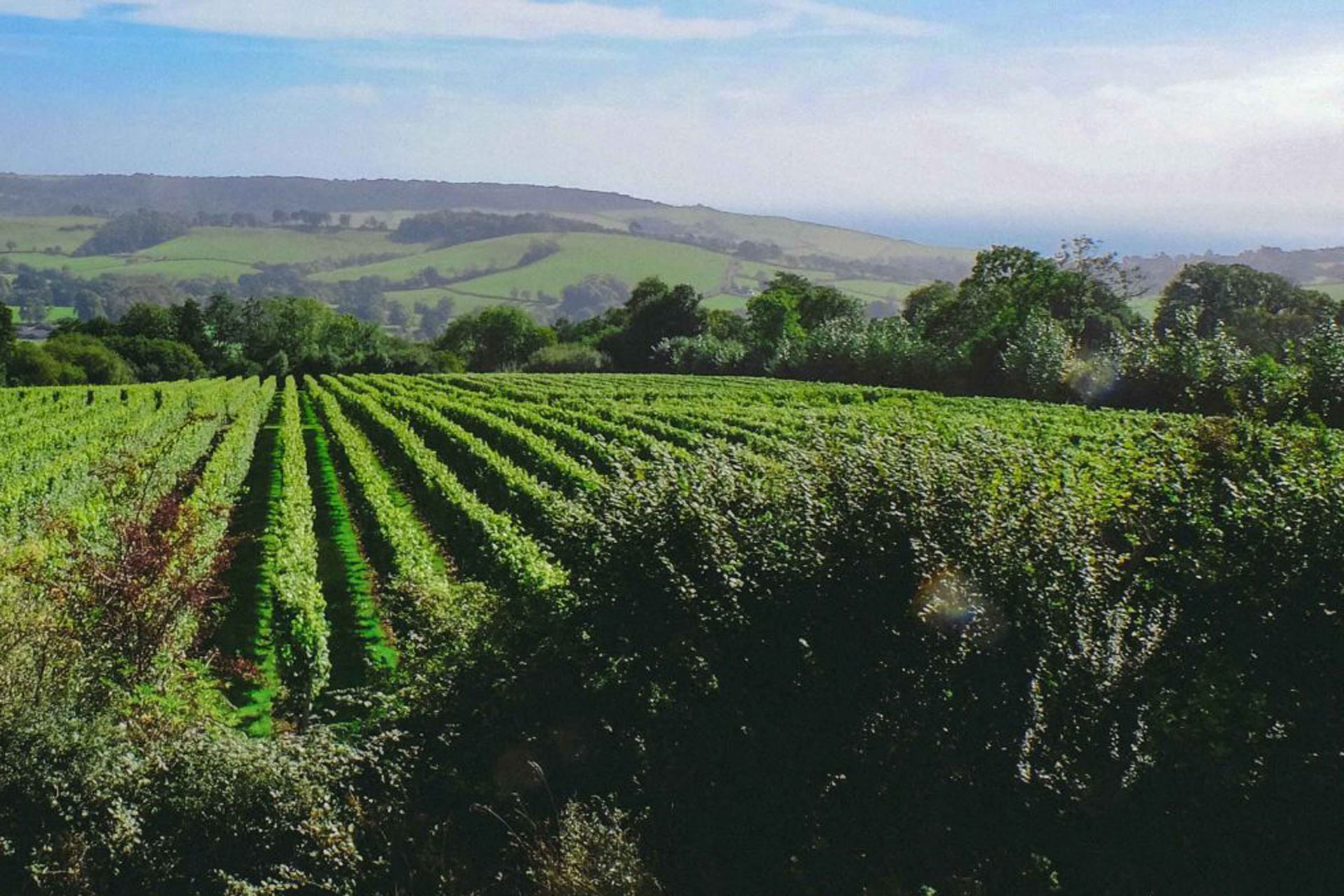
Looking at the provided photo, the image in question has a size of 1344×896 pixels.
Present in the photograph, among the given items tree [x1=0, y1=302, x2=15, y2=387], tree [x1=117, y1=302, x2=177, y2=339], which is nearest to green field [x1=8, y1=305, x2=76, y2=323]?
tree [x1=117, y1=302, x2=177, y2=339]

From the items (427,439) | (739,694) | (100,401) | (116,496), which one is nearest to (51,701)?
(739,694)

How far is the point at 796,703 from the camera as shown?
281 inches

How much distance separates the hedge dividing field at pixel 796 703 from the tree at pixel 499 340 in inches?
3976

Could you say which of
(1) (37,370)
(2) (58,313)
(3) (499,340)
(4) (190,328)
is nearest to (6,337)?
(1) (37,370)

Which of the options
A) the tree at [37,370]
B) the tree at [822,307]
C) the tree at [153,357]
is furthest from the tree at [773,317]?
the tree at [37,370]

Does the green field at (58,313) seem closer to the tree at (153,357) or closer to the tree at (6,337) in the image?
the tree at (153,357)

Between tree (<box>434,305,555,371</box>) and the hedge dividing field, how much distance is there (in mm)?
100985

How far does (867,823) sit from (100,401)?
5008 centimetres

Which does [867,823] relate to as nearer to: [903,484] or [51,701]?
[903,484]

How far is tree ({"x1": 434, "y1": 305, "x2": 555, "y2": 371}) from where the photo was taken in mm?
110750

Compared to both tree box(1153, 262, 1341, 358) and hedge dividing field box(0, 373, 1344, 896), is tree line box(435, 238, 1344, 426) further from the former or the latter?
hedge dividing field box(0, 373, 1344, 896)

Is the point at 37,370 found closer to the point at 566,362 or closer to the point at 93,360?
the point at 93,360

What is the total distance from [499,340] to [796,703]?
11003 cm

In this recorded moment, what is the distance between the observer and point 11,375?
6781cm
